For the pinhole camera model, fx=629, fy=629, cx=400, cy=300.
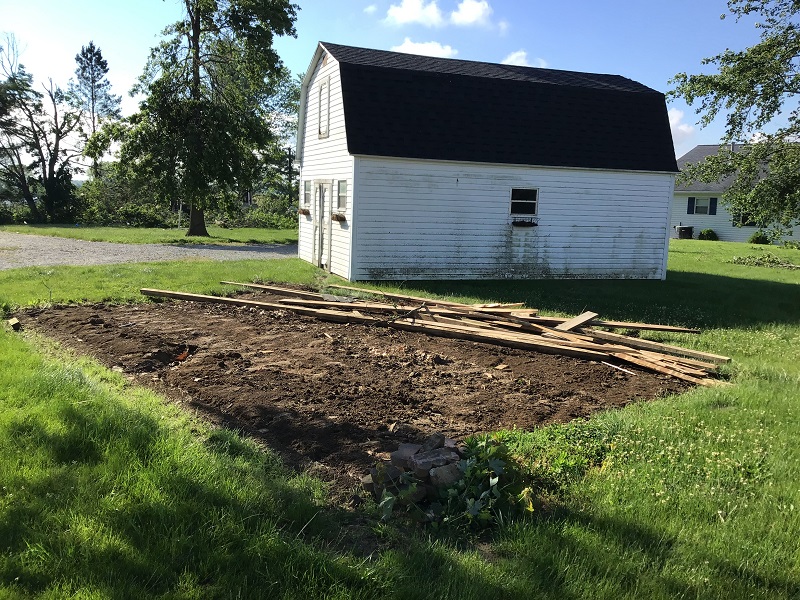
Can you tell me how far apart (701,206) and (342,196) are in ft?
109

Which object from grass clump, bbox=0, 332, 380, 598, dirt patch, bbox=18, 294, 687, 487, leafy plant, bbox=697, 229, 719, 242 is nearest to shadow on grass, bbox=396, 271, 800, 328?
dirt patch, bbox=18, 294, 687, 487

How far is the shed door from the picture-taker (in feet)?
57.1

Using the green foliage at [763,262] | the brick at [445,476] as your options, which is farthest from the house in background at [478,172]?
the brick at [445,476]

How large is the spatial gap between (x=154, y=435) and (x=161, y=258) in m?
16.5

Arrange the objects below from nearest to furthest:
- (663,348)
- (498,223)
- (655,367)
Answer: (655,367) → (663,348) → (498,223)

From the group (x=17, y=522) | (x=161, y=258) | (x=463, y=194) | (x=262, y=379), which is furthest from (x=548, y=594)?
(x=161, y=258)

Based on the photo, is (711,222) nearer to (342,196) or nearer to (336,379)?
(342,196)

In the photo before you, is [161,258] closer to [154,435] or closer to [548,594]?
[154,435]

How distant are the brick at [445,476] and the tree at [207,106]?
26165 mm

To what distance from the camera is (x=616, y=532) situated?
12.1ft

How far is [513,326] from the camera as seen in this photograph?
9.41 m

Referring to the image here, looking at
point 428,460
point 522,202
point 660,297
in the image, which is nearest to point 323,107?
point 522,202

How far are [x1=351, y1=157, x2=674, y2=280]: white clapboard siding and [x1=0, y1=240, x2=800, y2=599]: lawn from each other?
9992mm

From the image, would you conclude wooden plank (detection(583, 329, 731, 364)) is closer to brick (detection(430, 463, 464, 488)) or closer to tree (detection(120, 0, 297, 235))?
brick (detection(430, 463, 464, 488))
